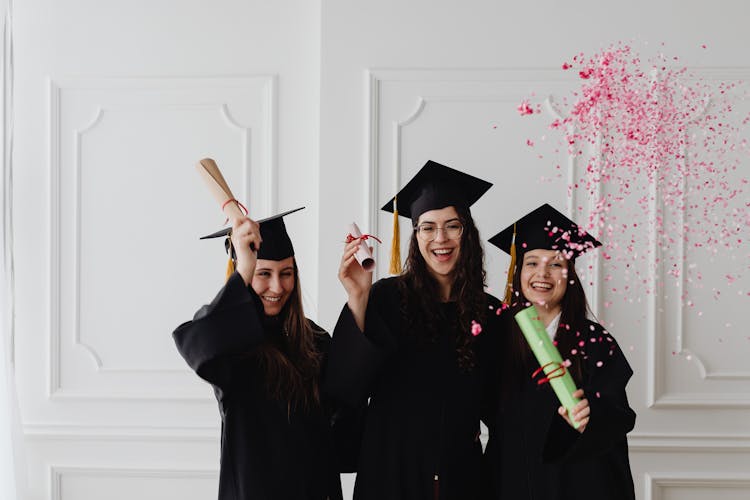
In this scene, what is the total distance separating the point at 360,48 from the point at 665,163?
136cm

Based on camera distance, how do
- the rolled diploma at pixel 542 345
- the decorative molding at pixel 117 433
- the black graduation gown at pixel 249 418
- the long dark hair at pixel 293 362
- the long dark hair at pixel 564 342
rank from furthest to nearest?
the decorative molding at pixel 117 433 < the long dark hair at pixel 564 342 < the long dark hair at pixel 293 362 < the black graduation gown at pixel 249 418 < the rolled diploma at pixel 542 345

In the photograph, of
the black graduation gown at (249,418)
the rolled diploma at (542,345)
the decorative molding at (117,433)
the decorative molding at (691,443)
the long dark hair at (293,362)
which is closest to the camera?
the rolled diploma at (542,345)

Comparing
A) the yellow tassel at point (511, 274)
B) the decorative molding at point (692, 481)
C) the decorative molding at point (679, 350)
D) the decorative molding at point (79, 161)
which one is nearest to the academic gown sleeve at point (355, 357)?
the yellow tassel at point (511, 274)

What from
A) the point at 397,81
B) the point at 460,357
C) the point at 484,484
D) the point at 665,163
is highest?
the point at 397,81

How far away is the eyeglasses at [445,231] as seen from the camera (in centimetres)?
225

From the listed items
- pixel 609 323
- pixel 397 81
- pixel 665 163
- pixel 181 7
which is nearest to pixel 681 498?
pixel 609 323

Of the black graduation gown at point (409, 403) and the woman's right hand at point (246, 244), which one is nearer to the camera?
the woman's right hand at point (246, 244)

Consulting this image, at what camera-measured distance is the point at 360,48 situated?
295 centimetres

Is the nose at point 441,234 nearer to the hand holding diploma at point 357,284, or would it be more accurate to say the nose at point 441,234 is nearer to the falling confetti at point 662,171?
the hand holding diploma at point 357,284

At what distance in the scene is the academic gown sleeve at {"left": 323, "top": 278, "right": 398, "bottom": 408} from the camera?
206 centimetres

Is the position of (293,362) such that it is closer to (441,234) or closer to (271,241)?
(271,241)

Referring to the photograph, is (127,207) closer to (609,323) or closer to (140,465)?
(140,465)

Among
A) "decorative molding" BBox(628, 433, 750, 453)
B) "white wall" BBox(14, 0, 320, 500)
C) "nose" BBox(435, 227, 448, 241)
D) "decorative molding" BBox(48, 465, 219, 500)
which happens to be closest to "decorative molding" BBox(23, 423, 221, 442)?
"white wall" BBox(14, 0, 320, 500)

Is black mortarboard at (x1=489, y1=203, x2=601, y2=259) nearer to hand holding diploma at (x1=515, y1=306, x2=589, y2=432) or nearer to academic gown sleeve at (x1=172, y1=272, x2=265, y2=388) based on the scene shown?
hand holding diploma at (x1=515, y1=306, x2=589, y2=432)
